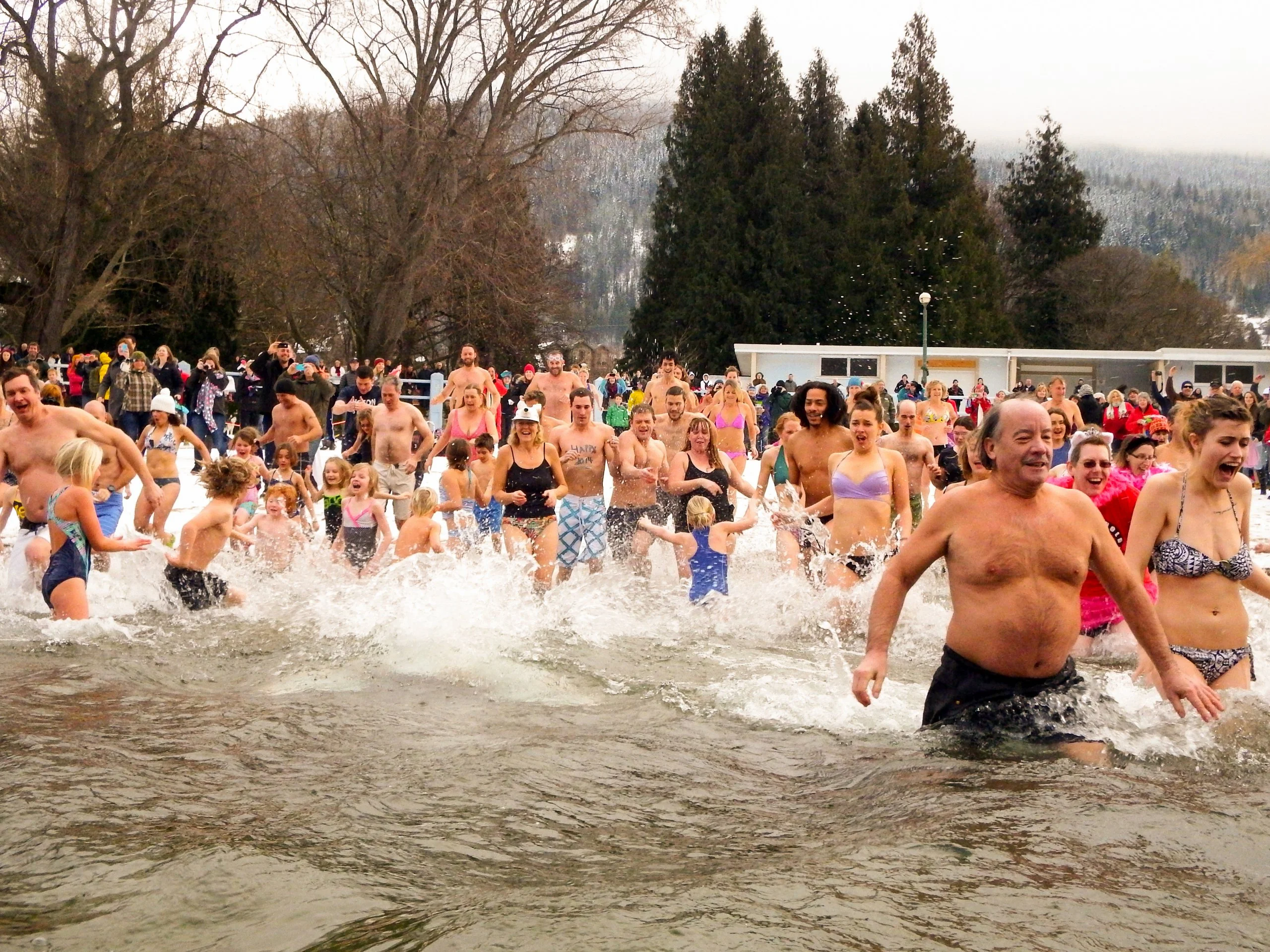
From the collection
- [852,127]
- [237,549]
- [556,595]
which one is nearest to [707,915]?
[556,595]

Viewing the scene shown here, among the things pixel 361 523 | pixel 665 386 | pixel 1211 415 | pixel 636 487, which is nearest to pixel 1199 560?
pixel 1211 415

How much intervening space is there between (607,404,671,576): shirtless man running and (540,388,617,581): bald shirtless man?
0.45 feet

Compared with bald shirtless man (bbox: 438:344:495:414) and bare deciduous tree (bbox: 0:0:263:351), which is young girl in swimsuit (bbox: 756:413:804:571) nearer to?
bald shirtless man (bbox: 438:344:495:414)

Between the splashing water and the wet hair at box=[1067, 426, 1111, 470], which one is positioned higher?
the wet hair at box=[1067, 426, 1111, 470]

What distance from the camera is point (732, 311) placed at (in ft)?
173

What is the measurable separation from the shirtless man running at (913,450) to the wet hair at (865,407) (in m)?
1.96

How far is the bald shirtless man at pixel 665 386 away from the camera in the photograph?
13828 millimetres

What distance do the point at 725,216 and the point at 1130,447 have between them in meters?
46.5

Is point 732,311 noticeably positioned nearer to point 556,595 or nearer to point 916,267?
point 916,267

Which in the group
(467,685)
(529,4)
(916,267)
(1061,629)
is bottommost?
(467,685)

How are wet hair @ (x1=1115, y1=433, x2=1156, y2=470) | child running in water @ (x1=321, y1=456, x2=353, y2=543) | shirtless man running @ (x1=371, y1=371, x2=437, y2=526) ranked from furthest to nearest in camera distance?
shirtless man running @ (x1=371, y1=371, x2=437, y2=526), child running in water @ (x1=321, y1=456, x2=353, y2=543), wet hair @ (x1=1115, y1=433, x2=1156, y2=470)

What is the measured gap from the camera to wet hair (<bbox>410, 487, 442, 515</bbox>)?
8.87 meters

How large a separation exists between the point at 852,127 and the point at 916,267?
700 cm

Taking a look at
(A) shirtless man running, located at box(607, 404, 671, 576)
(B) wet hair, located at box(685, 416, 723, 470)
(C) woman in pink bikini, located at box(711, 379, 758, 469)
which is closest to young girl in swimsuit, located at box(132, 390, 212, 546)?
(A) shirtless man running, located at box(607, 404, 671, 576)
